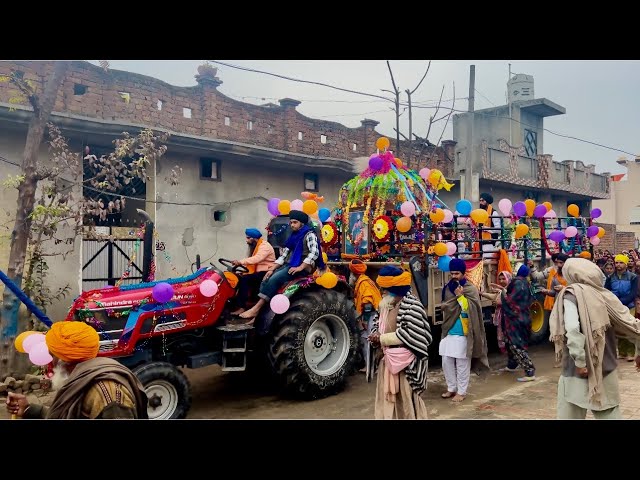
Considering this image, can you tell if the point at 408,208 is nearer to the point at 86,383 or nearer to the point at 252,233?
the point at 252,233

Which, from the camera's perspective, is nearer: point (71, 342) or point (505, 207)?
point (71, 342)

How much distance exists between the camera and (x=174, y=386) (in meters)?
4.98

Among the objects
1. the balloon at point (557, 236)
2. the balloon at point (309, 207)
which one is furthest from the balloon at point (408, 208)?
the balloon at point (557, 236)

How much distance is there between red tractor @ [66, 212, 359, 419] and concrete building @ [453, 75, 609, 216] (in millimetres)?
9658

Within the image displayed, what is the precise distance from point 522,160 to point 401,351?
15.2 meters

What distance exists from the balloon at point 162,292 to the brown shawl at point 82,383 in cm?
227

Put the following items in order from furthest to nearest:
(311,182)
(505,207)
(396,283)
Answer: (311,182) < (505,207) < (396,283)

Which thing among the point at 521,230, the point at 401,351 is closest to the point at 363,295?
the point at 521,230

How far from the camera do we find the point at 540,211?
8.69 meters

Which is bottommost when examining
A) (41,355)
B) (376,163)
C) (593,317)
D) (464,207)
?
(41,355)

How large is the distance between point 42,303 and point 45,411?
5.08 metres

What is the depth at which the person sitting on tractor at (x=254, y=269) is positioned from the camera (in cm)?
603
